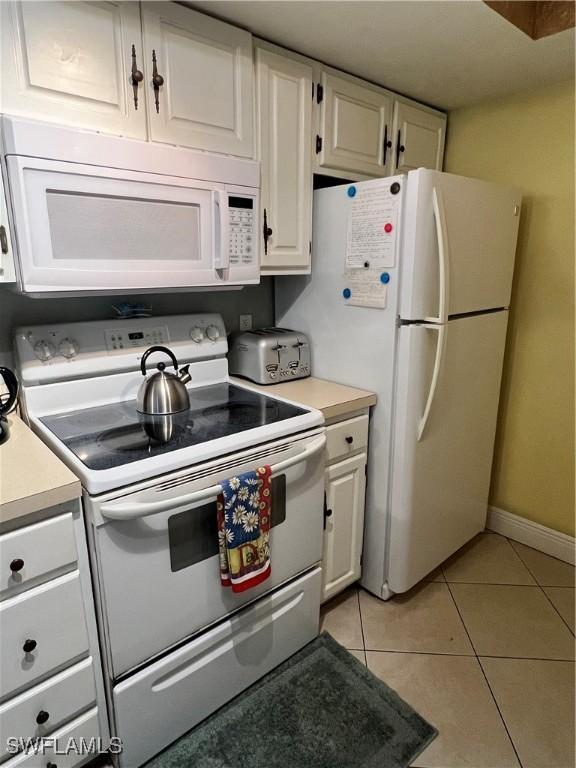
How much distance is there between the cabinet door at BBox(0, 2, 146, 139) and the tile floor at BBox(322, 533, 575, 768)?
1.94 m

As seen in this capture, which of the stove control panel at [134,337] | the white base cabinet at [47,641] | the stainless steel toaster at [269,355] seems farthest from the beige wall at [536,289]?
the white base cabinet at [47,641]

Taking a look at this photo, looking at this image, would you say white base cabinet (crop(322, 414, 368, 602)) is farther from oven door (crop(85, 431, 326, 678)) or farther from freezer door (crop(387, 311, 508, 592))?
oven door (crop(85, 431, 326, 678))

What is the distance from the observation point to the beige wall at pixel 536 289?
2084 mm

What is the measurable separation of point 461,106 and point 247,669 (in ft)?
8.49

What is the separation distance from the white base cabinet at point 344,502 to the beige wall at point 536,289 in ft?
3.28

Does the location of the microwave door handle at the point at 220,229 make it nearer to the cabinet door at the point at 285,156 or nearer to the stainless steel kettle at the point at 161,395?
the cabinet door at the point at 285,156

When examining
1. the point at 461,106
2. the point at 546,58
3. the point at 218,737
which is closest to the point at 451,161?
the point at 461,106

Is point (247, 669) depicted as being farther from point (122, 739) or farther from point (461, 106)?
point (461, 106)

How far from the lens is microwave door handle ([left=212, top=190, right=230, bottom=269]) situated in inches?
61.2

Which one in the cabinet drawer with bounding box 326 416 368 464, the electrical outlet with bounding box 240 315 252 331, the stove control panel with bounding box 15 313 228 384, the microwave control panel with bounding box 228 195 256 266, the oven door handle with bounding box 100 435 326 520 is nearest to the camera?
the oven door handle with bounding box 100 435 326 520

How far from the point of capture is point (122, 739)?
1.30 m

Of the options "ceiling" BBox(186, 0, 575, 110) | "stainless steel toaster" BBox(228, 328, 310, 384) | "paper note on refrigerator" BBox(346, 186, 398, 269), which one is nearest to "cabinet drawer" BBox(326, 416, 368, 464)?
"stainless steel toaster" BBox(228, 328, 310, 384)

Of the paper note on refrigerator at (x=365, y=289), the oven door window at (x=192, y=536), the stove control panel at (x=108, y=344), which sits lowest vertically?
the oven door window at (x=192, y=536)

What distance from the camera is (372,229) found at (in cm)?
172
